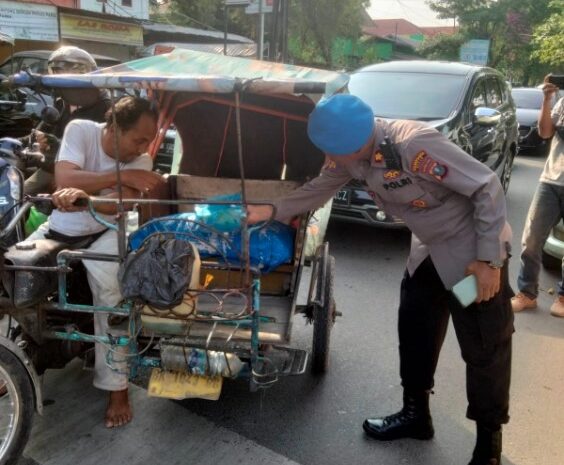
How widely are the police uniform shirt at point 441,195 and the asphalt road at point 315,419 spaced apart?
3.33 ft

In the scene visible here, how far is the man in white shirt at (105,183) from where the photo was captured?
8.69 ft

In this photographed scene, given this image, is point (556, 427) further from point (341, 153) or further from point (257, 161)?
point (257, 161)

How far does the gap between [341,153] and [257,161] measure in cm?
182

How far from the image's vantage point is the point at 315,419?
292 cm

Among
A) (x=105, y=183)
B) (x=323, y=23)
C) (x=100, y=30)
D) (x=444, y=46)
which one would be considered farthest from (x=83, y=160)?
(x=444, y=46)

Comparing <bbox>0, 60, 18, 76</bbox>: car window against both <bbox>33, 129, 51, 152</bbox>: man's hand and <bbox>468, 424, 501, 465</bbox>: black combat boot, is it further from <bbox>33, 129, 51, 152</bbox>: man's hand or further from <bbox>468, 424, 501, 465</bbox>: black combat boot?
<bbox>468, 424, 501, 465</bbox>: black combat boot

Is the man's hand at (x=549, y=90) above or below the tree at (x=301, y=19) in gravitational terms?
below

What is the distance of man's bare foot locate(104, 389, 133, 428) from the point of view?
277 centimetres

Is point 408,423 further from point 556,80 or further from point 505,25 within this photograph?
point 505,25

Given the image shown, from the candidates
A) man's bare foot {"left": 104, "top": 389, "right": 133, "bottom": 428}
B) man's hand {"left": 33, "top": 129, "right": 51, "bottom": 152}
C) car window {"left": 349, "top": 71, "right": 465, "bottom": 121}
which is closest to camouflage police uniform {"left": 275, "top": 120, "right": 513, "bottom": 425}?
man's bare foot {"left": 104, "top": 389, "right": 133, "bottom": 428}

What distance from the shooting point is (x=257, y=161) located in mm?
3955

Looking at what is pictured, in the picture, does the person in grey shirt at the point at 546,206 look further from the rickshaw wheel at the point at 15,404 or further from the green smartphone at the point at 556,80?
the rickshaw wheel at the point at 15,404

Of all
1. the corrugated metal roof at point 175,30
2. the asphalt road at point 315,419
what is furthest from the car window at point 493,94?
the corrugated metal roof at point 175,30

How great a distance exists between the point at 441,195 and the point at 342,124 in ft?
1.60
